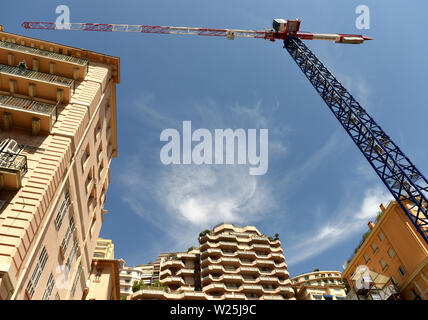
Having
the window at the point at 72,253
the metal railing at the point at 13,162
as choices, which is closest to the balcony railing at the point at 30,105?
the metal railing at the point at 13,162

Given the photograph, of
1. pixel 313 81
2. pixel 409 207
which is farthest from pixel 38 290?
pixel 313 81

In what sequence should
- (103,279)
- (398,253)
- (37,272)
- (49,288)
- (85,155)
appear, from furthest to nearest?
1. (103,279)
2. (398,253)
3. (85,155)
4. (49,288)
5. (37,272)

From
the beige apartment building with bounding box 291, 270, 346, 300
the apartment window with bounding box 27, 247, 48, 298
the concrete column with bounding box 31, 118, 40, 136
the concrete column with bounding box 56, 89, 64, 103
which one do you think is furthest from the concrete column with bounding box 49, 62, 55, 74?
the beige apartment building with bounding box 291, 270, 346, 300

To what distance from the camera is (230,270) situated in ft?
213

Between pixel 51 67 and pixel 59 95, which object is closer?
pixel 59 95

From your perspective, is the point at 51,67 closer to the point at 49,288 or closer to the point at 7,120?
the point at 7,120

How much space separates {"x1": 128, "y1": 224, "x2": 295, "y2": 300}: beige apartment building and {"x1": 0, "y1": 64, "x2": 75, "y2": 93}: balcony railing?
4484cm

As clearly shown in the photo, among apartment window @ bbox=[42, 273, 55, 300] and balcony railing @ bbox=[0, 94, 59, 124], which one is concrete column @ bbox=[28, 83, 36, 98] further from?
apartment window @ bbox=[42, 273, 55, 300]

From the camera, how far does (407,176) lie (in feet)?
95.3

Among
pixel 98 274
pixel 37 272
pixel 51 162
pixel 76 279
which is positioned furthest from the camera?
pixel 98 274

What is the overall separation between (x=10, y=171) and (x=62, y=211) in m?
4.05

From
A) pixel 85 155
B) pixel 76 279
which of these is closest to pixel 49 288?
pixel 76 279
